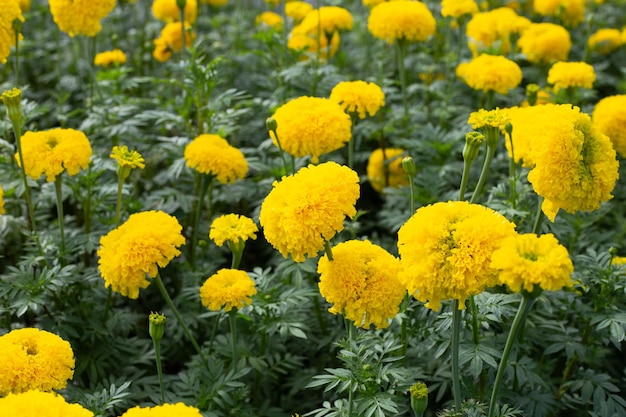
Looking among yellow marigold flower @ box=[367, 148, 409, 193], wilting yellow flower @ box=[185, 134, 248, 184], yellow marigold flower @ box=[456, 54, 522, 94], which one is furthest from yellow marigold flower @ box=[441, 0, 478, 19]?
wilting yellow flower @ box=[185, 134, 248, 184]

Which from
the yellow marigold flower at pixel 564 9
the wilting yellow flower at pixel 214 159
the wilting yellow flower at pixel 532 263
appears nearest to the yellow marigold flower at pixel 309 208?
the wilting yellow flower at pixel 532 263

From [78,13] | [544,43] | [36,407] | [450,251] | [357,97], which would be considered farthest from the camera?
[544,43]

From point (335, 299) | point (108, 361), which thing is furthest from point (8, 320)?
point (335, 299)

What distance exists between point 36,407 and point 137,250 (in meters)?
0.74

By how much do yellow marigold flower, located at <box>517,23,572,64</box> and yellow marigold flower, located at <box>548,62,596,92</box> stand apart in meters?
0.65

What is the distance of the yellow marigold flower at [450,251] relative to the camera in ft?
5.20

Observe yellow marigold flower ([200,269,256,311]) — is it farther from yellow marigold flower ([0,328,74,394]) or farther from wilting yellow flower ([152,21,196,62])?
wilting yellow flower ([152,21,196,62])

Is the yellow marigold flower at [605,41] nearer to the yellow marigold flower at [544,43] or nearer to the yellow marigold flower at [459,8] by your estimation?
the yellow marigold flower at [544,43]

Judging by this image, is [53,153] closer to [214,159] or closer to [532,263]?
[214,159]

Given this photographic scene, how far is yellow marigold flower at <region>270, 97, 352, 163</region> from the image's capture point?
2508 millimetres

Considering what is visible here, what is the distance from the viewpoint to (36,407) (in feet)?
4.59

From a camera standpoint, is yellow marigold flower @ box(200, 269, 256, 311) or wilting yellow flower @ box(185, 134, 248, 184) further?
wilting yellow flower @ box(185, 134, 248, 184)

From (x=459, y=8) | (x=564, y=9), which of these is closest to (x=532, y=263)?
(x=459, y=8)

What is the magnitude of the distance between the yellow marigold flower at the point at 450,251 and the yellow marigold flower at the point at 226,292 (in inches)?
25.7
